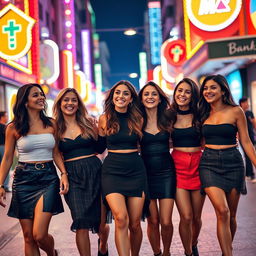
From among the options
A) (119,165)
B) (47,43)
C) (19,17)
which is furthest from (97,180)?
(47,43)

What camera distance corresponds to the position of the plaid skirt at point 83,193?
4.91 meters

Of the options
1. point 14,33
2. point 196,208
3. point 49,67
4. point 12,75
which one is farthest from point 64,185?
point 49,67

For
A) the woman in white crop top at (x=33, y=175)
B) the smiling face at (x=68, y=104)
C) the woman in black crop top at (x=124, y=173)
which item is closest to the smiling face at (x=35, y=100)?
the woman in white crop top at (x=33, y=175)

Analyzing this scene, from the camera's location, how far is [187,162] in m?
5.21

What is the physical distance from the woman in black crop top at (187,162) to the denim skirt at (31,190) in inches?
58.6

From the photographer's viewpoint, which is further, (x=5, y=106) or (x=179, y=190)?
(x=5, y=106)

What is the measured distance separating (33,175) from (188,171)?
1.78m

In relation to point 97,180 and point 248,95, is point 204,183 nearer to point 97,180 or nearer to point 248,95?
point 97,180

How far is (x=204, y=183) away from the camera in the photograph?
502 cm

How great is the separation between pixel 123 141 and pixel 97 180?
1.74 ft

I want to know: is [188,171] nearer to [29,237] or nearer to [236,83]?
[29,237]

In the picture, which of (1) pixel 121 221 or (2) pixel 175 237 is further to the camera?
(2) pixel 175 237

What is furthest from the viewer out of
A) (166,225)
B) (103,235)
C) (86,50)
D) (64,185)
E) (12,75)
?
(86,50)

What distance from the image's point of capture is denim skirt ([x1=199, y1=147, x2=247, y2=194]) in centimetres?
495
